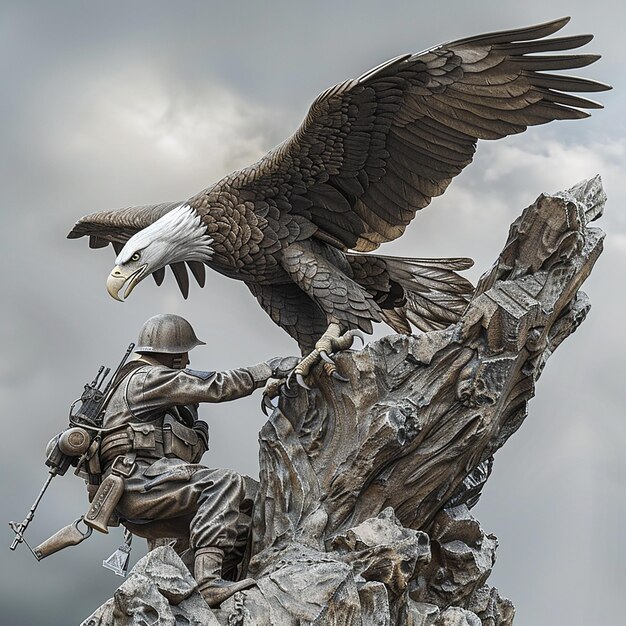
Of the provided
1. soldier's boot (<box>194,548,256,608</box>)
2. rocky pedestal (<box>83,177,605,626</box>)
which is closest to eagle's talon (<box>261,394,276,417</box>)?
rocky pedestal (<box>83,177,605,626</box>)

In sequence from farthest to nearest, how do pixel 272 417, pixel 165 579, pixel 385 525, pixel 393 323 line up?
1. pixel 393 323
2. pixel 272 417
3. pixel 385 525
4. pixel 165 579

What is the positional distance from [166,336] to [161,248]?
2.08 feet

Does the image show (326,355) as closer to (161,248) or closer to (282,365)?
(282,365)

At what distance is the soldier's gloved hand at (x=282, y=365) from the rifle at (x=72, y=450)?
1.10 metres

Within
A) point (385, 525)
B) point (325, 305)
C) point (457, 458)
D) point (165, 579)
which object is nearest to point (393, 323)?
point (325, 305)

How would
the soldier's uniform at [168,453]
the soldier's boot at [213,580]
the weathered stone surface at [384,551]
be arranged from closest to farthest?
the soldier's boot at [213,580] < the weathered stone surface at [384,551] < the soldier's uniform at [168,453]

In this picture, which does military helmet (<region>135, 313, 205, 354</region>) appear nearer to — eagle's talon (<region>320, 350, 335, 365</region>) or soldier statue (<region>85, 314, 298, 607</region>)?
soldier statue (<region>85, 314, 298, 607</region>)

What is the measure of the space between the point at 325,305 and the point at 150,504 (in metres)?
1.73

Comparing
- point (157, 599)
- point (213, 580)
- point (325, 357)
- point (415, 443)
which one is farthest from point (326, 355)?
point (157, 599)

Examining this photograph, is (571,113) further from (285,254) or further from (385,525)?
(385,525)

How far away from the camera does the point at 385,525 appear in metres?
6.17

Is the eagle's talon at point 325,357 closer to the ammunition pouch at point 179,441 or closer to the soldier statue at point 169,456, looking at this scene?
the soldier statue at point 169,456

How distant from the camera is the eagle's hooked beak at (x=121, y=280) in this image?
23.0 ft

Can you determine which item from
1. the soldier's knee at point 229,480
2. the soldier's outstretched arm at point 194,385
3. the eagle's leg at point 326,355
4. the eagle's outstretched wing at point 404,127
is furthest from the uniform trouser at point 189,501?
the eagle's outstretched wing at point 404,127
